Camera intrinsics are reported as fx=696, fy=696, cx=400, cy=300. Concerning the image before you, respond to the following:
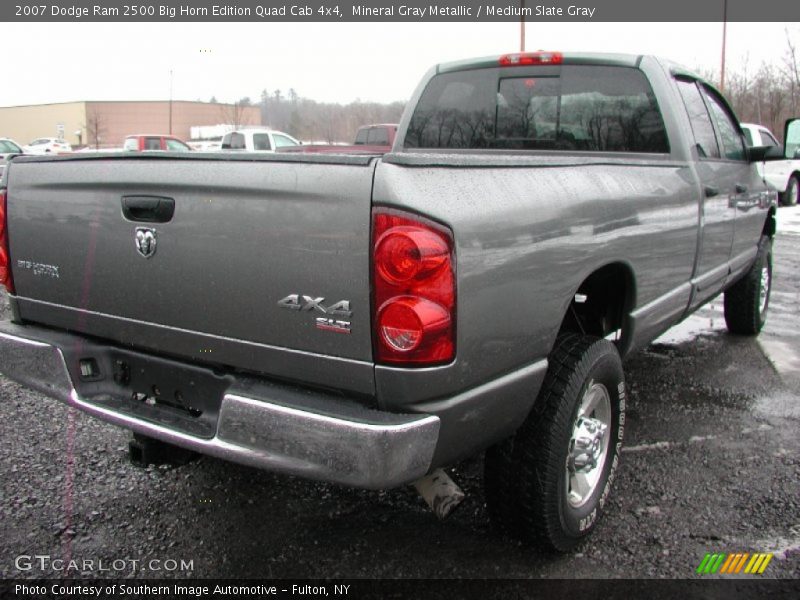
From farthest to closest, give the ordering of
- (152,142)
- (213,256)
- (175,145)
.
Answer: (152,142) → (175,145) → (213,256)

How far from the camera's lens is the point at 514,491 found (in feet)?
8.16

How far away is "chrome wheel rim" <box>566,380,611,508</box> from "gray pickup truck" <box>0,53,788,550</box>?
11 millimetres

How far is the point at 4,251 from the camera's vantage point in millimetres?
2854

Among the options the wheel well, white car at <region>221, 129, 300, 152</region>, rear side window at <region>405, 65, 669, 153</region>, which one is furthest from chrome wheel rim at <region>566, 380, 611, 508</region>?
white car at <region>221, 129, 300, 152</region>

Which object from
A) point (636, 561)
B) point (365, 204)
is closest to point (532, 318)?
point (365, 204)

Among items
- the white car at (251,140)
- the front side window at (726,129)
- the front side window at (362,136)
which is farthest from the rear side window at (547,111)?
the front side window at (362,136)

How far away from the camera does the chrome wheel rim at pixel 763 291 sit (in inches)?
224

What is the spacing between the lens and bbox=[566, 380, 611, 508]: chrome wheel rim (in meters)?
2.65

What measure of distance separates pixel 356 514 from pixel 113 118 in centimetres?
8829

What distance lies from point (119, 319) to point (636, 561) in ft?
6.94

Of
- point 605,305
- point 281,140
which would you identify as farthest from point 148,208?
point 281,140

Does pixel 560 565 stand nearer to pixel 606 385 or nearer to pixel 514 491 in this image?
pixel 514 491

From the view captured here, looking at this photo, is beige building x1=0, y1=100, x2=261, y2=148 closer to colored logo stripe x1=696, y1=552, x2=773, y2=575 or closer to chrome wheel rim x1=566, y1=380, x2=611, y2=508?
chrome wheel rim x1=566, y1=380, x2=611, y2=508

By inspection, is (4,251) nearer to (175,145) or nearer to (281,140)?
(281,140)
